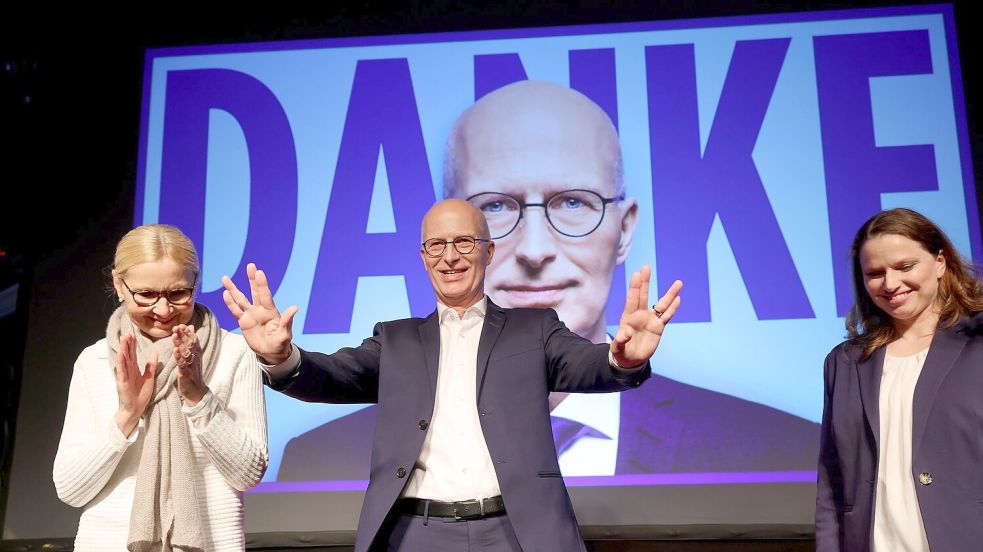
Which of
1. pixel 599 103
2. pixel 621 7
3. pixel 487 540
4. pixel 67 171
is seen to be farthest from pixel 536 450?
pixel 67 171

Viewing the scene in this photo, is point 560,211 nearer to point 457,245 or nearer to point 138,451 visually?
point 457,245

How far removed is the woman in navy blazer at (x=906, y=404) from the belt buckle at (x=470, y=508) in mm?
945

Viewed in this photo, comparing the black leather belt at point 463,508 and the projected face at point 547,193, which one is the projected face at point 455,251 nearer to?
the black leather belt at point 463,508

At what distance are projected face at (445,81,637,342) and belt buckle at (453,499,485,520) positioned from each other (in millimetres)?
1605

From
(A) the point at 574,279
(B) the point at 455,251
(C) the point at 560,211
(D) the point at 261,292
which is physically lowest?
(D) the point at 261,292

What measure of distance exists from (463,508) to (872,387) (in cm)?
109

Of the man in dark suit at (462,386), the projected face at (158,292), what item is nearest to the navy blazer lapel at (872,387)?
the man in dark suit at (462,386)

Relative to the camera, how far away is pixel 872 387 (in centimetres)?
220

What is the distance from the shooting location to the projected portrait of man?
343 cm

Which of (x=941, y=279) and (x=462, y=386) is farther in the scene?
(x=941, y=279)

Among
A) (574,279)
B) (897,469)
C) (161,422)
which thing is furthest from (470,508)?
(574,279)

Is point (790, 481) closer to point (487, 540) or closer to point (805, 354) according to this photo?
point (805, 354)

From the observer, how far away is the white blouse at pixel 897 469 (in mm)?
2051

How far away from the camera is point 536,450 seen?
1.99 metres
